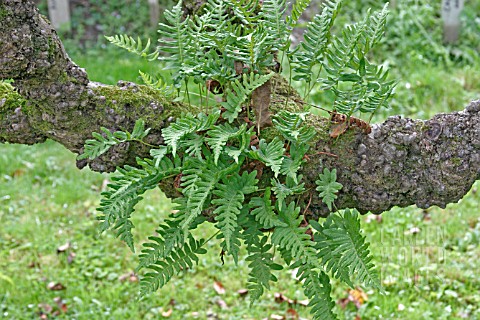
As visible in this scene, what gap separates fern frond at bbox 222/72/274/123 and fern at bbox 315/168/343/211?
285 millimetres

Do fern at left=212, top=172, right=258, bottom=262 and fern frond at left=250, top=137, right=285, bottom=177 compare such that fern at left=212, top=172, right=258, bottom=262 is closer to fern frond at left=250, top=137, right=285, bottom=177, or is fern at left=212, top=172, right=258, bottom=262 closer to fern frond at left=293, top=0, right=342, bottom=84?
fern frond at left=250, top=137, right=285, bottom=177

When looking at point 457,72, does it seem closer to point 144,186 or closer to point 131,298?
point 131,298

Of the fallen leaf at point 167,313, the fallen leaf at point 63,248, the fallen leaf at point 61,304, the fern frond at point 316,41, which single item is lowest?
the fallen leaf at point 63,248

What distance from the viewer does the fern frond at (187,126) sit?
1727mm

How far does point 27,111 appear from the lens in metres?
1.99

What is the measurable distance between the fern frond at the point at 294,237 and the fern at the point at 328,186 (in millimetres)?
80

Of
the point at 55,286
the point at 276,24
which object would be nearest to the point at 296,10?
the point at 276,24

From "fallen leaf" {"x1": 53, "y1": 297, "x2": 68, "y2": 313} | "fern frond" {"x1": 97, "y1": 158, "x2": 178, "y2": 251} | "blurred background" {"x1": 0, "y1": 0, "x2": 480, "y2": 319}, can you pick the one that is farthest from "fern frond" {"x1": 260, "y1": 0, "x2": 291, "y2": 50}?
"fallen leaf" {"x1": 53, "y1": 297, "x2": 68, "y2": 313}

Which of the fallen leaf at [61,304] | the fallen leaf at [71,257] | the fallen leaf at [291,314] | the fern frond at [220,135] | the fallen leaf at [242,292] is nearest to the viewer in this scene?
the fern frond at [220,135]

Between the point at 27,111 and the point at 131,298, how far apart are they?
7.55ft

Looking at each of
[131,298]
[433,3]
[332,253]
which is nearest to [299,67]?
[332,253]

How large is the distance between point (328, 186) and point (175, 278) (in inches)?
104

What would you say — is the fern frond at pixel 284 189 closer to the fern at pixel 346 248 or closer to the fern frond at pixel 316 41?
the fern at pixel 346 248

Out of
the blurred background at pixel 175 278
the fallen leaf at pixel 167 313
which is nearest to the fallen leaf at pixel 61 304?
the blurred background at pixel 175 278
